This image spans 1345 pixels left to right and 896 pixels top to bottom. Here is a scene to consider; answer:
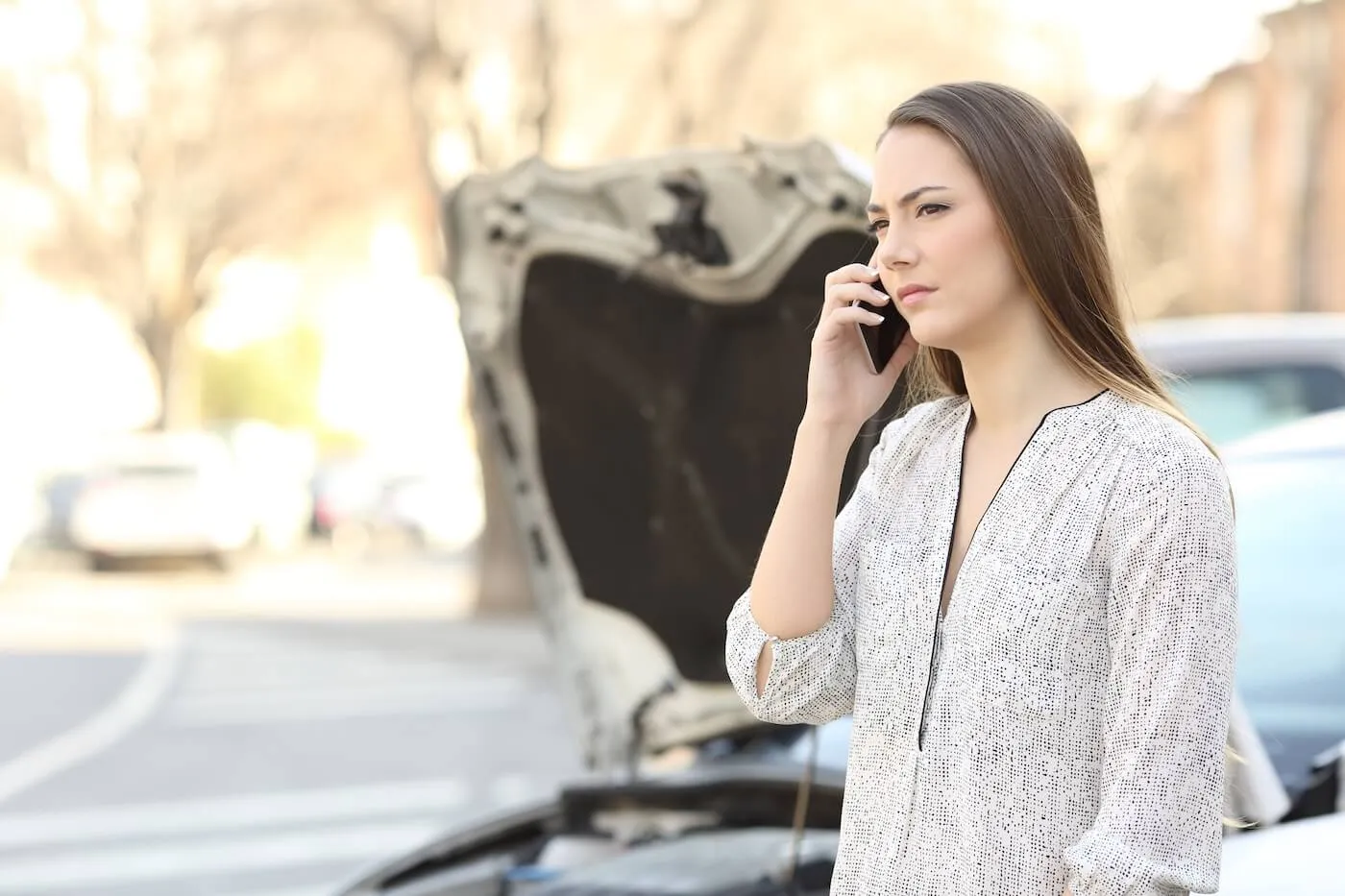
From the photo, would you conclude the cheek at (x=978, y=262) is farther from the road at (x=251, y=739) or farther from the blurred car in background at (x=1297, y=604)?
the road at (x=251, y=739)

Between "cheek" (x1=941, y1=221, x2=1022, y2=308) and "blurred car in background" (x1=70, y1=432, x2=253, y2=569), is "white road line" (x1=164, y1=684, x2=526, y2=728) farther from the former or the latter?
"blurred car in background" (x1=70, y1=432, x2=253, y2=569)

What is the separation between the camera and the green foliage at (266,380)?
5144 centimetres

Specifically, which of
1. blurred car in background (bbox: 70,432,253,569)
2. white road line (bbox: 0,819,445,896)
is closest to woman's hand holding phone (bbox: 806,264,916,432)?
white road line (bbox: 0,819,445,896)

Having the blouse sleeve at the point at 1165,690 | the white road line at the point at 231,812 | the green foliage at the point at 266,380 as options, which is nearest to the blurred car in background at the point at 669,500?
the blouse sleeve at the point at 1165,690

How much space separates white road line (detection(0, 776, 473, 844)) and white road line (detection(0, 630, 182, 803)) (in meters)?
0.66

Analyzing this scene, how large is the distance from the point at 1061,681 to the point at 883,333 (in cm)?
44

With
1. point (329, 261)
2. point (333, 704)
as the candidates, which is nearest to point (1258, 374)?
point (333, 704)

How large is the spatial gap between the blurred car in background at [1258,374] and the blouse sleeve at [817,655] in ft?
15.4

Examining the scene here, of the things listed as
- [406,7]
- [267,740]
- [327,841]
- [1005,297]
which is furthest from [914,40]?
[1005,297]

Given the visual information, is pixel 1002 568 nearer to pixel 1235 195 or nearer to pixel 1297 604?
pixel 1297 604

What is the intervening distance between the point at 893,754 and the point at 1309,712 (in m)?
1.43

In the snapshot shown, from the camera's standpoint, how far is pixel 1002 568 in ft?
5.41

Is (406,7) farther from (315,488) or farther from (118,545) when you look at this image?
(315,488)

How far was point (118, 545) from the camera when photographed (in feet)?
69.9
